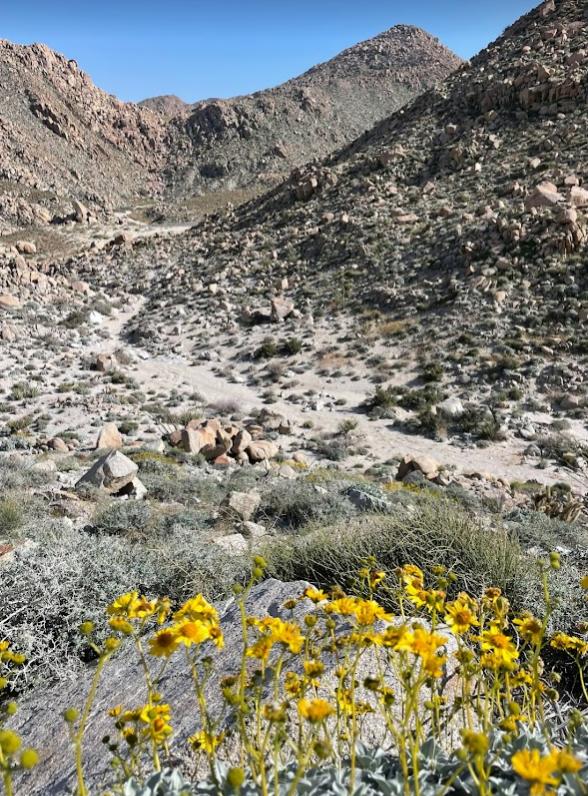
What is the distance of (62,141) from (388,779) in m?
74.5

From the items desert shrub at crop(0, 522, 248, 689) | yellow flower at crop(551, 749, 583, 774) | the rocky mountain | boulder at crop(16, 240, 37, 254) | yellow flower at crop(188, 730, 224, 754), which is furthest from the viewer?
the rocky mountain

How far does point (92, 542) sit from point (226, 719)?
2.80 meters

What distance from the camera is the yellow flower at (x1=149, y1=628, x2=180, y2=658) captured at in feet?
4.52

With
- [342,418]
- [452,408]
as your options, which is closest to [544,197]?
[452,408]

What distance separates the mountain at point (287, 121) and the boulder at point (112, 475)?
6010 centimetres

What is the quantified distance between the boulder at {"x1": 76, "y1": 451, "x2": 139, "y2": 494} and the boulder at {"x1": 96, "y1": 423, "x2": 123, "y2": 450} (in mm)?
3037

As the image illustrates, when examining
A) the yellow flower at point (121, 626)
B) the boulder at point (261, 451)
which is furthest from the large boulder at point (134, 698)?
the boulder at point (261, 451)

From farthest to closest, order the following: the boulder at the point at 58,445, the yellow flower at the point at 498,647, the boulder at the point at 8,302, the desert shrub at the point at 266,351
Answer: the boulder at the point at 8,302 < the desert shrub at the point at 266,351 < the boulder at the point at 58,445 < the yellow flower at the point at 498,647

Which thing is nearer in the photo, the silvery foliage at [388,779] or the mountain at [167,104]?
the silvery foliage at [388,779]

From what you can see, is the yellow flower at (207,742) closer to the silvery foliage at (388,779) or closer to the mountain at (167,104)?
the silvery foliage at (388,779)

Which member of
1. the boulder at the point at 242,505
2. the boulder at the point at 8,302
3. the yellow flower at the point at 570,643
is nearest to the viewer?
the yellow flower at the point at 570,643

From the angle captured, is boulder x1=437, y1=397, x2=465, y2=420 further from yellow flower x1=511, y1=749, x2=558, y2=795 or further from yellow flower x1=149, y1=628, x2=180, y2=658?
yellow flower x1=511, y1=749, x2=558, y2=795

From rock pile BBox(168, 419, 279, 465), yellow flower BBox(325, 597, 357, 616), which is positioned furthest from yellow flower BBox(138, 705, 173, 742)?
rock pile BBox(168, 419, 279, 465)

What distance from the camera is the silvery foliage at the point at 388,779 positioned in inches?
51.3
